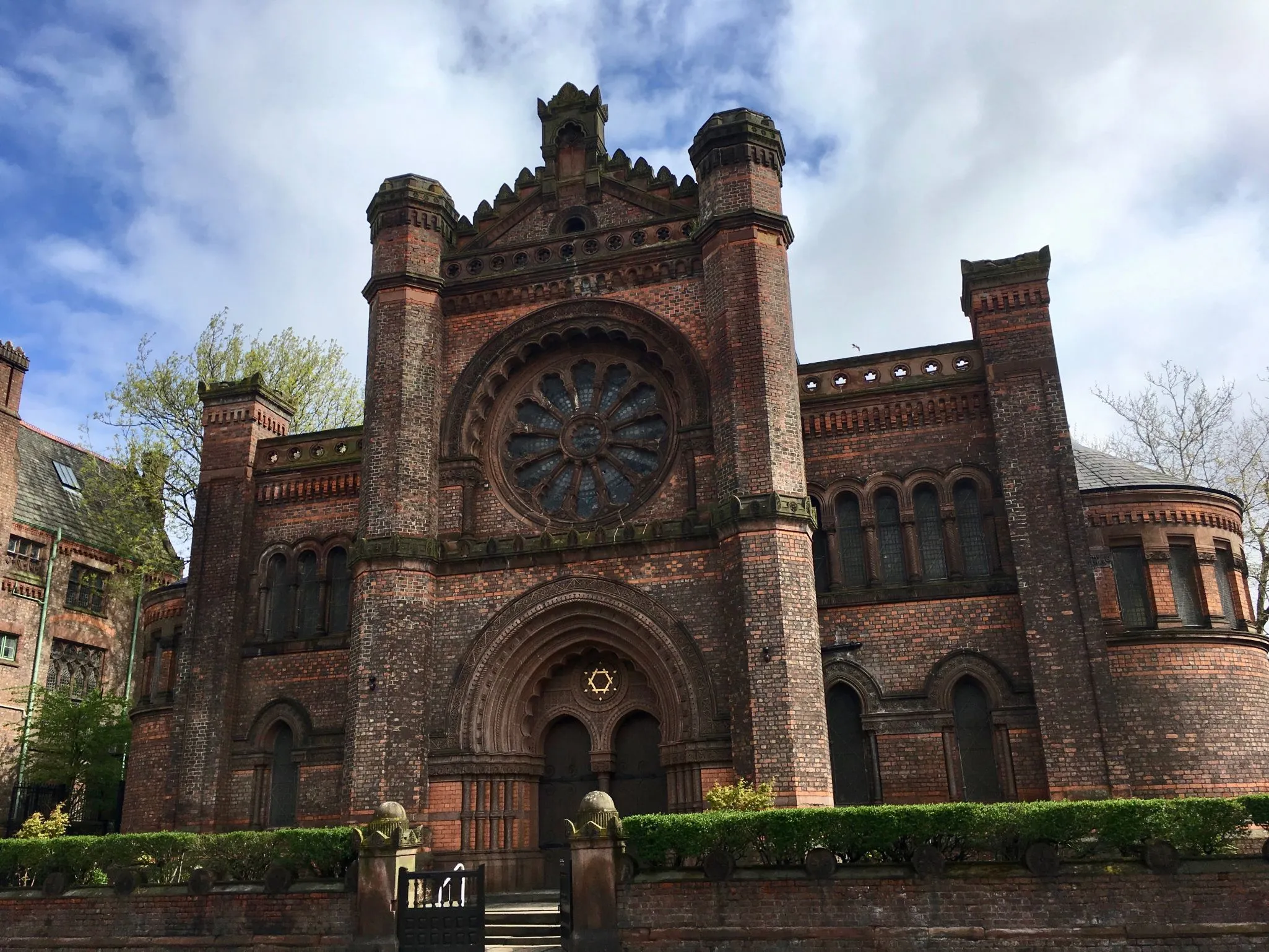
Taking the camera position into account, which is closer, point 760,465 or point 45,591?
point 760,465

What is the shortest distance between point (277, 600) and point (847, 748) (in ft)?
38.4

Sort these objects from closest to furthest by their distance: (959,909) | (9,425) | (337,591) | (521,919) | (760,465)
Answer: (959,909) → (521,919) → (760,465) → (337,591) → (9,425)

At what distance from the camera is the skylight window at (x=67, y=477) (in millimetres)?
34375

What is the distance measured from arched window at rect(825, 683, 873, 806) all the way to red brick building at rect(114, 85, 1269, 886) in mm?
49

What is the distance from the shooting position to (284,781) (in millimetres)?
19938

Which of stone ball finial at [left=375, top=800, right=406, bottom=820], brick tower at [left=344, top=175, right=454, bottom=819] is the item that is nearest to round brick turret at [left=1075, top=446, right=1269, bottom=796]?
stone ball finial at [left=375, top=800, right=406, bottom=820]

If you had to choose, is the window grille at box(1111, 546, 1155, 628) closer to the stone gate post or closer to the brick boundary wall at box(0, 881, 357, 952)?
the stone gate post

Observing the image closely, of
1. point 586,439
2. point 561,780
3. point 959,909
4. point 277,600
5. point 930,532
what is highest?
point 586,439

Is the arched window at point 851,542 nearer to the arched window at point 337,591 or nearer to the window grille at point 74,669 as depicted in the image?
the arched window at point 337,591

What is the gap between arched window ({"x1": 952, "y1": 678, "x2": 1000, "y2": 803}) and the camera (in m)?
16.8

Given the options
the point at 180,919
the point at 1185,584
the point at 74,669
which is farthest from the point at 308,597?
the point at 1185,584

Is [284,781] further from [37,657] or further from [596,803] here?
[37,657]

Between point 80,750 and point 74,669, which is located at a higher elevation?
point 74,669

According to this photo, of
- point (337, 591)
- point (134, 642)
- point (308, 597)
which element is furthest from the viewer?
point (134, 642)
